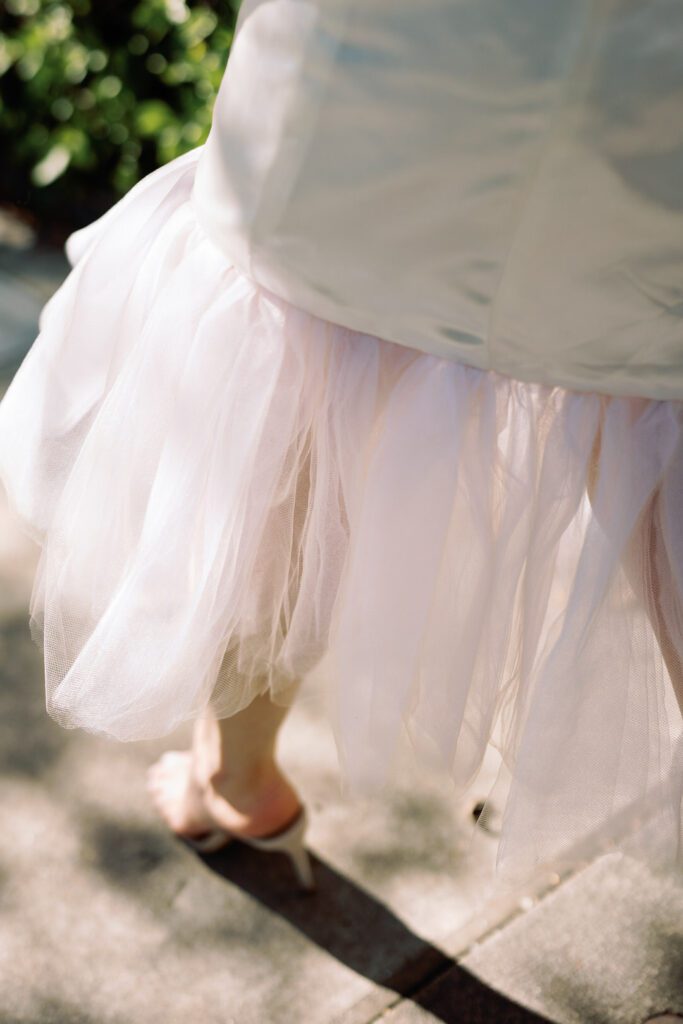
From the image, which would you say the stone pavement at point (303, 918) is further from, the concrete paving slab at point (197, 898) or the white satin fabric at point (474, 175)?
the white satin fabric at point (474, 175)

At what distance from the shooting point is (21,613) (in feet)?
7.05

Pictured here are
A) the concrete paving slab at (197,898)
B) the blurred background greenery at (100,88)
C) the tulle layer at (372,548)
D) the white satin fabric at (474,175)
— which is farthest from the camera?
the blurred background greenery at (100,88)

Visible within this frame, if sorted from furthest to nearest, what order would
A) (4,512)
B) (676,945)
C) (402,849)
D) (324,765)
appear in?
1. (4,512)
2. (324,765)
3. (402,849)
4. (676,945)

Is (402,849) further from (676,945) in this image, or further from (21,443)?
(21,443)

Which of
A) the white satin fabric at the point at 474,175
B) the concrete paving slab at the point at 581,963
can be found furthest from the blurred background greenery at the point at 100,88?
the concrete paving slab at the point at 581,963

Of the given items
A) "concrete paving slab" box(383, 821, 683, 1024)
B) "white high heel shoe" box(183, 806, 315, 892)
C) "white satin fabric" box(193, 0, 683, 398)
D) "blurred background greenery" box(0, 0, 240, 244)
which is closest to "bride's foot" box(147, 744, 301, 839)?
"white high heel shoe" box(183, 806, 315, 892)

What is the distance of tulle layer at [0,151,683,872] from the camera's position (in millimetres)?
1225

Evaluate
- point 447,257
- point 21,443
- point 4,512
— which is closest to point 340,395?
point 447,257

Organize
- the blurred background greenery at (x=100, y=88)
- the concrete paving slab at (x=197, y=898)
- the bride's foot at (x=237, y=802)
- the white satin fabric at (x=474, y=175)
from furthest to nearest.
Answer: the blurred background greenery at (x=100, y=88) → the bride's foot at (x=237, y=802) → the concrete paving slab at (x=197, y=898) → the white satin fabric at (x=474, y=175)

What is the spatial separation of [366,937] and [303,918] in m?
0.10

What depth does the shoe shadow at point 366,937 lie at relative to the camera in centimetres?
160

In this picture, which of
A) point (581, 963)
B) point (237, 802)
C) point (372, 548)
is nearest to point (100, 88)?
point (237, 802)

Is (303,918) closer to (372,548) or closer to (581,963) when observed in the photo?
(581,963)

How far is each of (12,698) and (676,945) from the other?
1.17m
